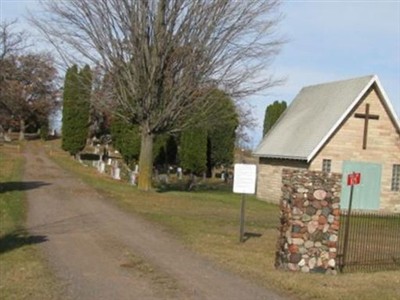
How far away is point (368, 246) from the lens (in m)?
18.5

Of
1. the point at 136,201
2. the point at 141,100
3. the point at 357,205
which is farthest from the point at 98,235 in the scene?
the point at 357,205

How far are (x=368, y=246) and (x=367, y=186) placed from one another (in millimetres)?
17282

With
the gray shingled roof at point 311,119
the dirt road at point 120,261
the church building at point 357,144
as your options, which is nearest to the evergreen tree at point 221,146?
the gray shingled roof at point 311,119

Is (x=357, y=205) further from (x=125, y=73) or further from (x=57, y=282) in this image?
(x=57, y=282)

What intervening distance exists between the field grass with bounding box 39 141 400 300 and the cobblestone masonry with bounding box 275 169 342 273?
0.37m

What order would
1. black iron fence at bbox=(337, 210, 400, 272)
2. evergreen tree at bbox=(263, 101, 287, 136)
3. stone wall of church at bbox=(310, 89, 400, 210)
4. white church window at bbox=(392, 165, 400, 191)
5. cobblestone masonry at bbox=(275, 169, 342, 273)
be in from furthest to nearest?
evergreen tree at bbox=(263, 101, 287, 136)
white church window at bbox=(392, 165, 400, 191)
stone wall of church at bbox=(310, 89, 400, 210)
black iron fence at bbox=(337, 210, 400, 272)
cobblestone masonry at bbox=(275, 169, 342, 273)

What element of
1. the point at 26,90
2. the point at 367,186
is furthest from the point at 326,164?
the point at 26,90

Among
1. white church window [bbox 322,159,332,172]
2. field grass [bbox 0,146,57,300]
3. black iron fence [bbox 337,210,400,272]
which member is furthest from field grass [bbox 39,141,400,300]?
white church window [bbox 322,159,332,172]

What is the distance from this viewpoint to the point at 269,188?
126 feet

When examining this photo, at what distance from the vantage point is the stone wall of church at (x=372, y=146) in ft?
113

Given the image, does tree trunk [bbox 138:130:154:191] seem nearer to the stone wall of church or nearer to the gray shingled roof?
the gray shingled roof

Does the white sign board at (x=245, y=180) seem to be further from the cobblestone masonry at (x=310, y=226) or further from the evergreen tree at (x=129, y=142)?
the evergreen tree at (x=129, y=142)

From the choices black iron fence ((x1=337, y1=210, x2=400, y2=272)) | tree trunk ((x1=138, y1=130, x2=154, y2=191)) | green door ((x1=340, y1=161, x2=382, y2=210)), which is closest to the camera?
black iron fence ((x1=337, y1=210, x2=400, y2=272))

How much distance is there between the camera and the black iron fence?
606 inches
